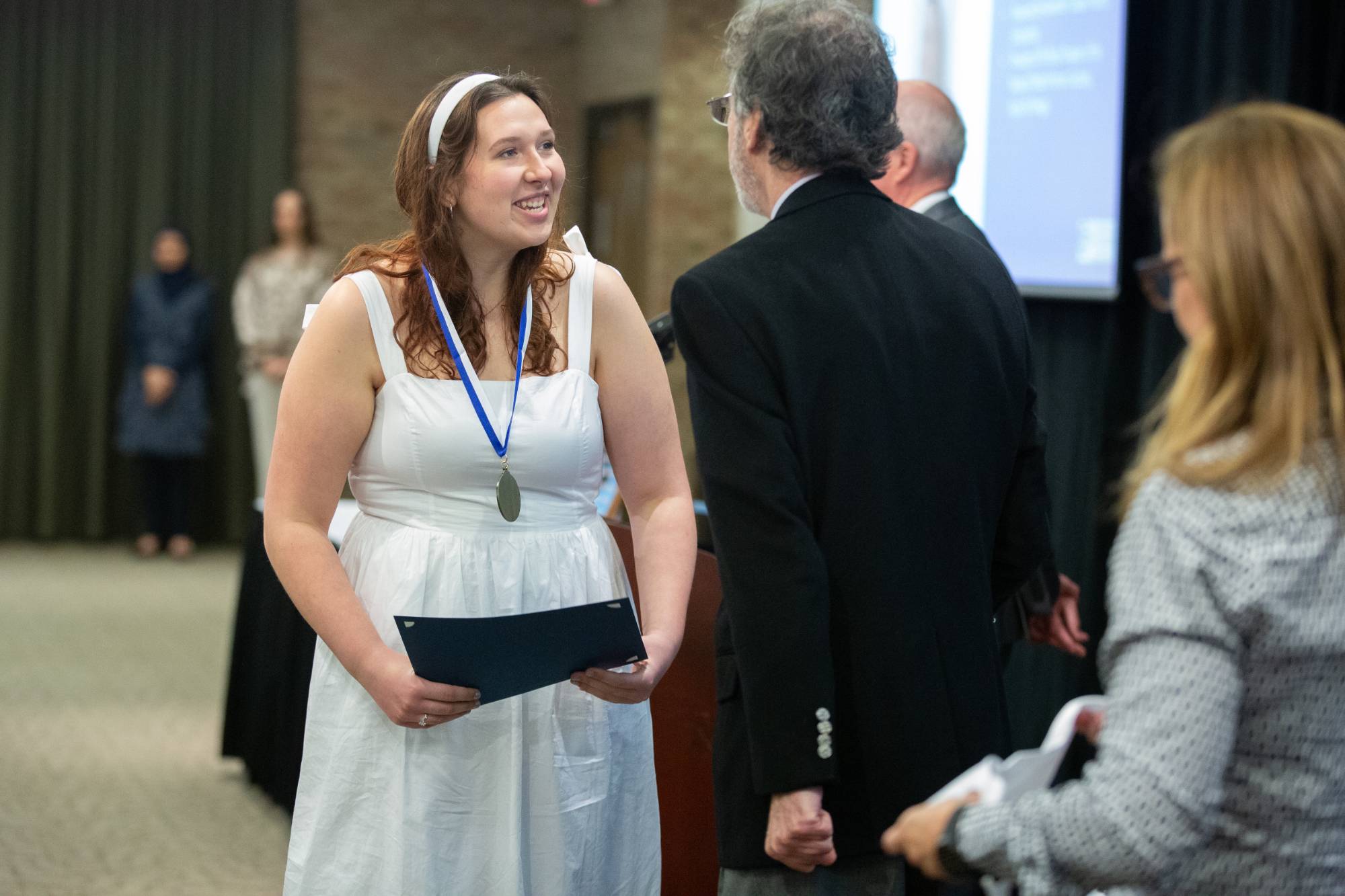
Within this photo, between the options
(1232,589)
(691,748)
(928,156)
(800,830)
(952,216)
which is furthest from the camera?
(928,156)

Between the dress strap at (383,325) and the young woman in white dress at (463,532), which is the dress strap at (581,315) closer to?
the young woman in white dress at (463,532)

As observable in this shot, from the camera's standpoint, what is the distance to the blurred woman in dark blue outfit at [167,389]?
26.0ft

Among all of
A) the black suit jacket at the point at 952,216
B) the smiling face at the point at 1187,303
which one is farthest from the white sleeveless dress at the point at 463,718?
the black suit jacket at the point at 952,216

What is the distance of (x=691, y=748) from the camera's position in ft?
8.32

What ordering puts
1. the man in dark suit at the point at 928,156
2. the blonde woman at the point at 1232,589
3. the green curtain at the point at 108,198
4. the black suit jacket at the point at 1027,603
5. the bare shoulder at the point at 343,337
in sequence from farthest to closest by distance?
the green curtain at the point at 108,198 < the man in dark suit at the point at 928,156 < the black suit jacket at the point at 1027,603 < the bare shoulder at the point at 343,337 < the blonde woman at the point at 1232,589

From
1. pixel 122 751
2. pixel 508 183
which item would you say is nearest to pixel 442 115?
pixel 508 183

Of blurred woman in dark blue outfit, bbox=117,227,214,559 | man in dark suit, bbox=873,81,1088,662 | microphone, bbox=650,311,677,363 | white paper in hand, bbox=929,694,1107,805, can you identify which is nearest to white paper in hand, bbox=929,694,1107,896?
white paper in hand, bbox=929,694,1107,805

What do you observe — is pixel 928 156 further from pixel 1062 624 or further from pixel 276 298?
pixel 276 298

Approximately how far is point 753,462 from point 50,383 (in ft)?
25.6

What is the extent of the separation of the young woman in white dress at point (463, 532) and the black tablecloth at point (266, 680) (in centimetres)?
165

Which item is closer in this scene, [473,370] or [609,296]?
[473,370]

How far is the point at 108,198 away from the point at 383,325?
24.2 feet

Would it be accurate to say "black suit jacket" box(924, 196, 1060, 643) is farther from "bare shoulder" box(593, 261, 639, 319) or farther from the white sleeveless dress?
the white sleeveless dress

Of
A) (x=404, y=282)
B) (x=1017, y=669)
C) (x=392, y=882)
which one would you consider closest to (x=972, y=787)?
(x=392, y=882)
